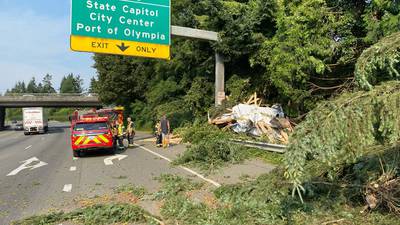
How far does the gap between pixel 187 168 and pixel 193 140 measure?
8.34 m

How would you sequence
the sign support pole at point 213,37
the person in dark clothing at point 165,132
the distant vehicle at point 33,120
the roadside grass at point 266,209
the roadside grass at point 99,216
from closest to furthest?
the roadside grass at point 266,209 → the roadside grass at point 99,216 → the sign support pole at point 213,37 → the person in dark clothing at point 165,132 → the distant vehicle at point 33,120

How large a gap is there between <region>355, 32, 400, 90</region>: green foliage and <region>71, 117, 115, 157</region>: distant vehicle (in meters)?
14.4

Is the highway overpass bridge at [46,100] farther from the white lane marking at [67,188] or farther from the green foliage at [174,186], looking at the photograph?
the green foliage at [174,186]

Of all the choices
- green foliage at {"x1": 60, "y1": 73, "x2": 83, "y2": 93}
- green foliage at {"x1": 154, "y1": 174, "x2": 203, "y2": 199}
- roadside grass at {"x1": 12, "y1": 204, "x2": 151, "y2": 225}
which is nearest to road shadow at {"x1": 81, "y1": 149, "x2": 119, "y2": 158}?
green foliage at {"x1": 154, "y1": 174, "x2": 203, "y2": 199}

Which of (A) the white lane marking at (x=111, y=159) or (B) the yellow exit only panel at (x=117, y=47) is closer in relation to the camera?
(A) the white lane marking at (x=111, y=159)

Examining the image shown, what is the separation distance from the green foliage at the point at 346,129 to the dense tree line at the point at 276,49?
559 cm

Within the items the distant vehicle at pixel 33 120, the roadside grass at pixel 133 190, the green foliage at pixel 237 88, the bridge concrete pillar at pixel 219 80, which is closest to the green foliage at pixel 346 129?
the roadside grass at pixel 133 190

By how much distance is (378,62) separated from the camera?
6203 mm

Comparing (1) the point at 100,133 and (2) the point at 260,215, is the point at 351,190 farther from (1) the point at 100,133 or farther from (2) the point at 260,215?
(1) the point at 100,133

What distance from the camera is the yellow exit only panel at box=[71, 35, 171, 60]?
1845 cm

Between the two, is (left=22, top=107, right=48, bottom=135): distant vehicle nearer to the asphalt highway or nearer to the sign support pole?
the sign support pole

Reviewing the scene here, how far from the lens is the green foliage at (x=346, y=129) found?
215 inches

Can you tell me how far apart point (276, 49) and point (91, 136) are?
29.5 feet

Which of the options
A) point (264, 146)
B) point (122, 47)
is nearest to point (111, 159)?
point (122, 47)
